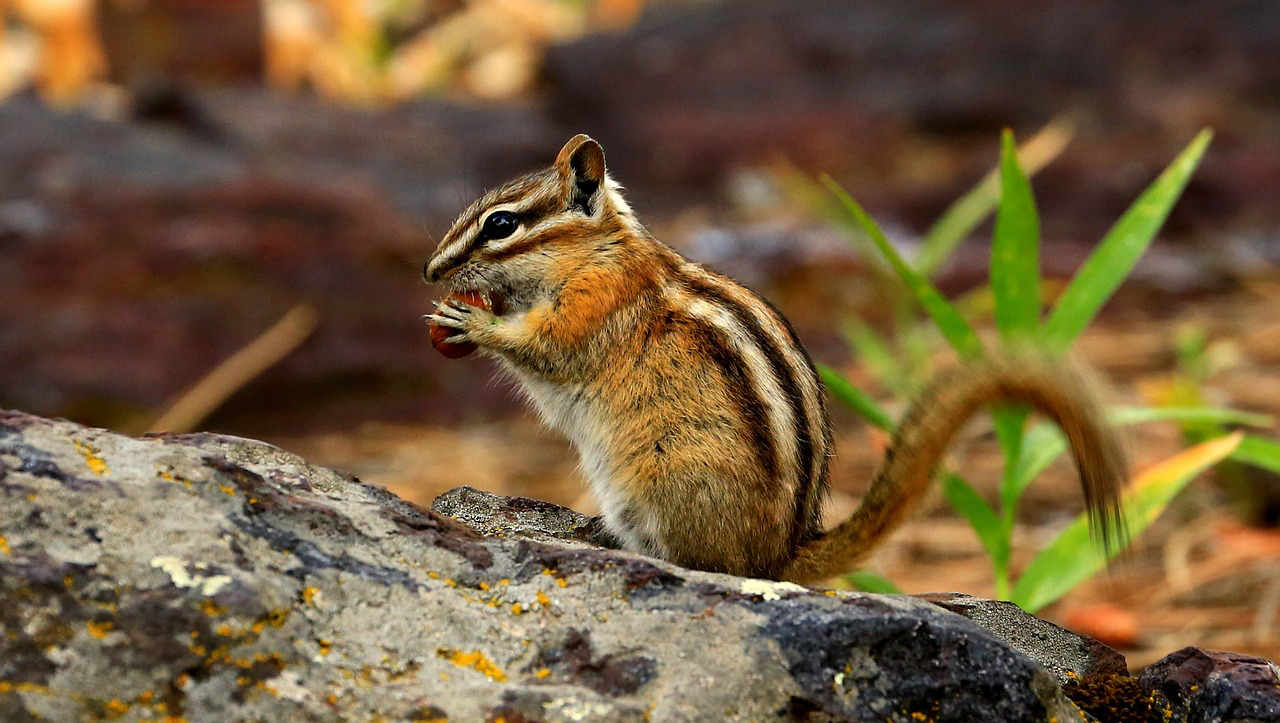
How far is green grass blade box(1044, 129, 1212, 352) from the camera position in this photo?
11.2ft

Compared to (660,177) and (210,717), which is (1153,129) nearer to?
(660,177)

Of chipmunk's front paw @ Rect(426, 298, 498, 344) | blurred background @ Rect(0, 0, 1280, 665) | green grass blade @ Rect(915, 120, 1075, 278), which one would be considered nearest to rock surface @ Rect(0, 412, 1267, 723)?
chipmunk's front paw @ Rect(426, 298, 498, 344)

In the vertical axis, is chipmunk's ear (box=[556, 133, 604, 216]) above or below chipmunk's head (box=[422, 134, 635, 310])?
above

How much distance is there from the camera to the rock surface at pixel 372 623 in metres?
1.73

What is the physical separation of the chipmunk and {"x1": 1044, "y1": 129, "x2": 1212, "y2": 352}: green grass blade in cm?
98

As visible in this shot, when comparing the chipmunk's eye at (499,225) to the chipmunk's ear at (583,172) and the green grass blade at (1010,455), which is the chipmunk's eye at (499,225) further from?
the green grass blade at (1010,455)

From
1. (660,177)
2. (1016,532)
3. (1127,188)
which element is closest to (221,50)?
(660,177)

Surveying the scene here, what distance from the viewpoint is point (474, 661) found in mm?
1891

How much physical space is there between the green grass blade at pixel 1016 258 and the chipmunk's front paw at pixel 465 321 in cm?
138

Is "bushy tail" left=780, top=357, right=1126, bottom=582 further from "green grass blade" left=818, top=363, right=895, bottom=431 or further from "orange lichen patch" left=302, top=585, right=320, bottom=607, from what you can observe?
"orange lichen patch" left=302, top=585, right=320, bottom=607

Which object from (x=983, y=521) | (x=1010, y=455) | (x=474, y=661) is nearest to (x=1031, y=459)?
(x=1010, y=455)

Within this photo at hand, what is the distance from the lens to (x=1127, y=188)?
7.72 meters

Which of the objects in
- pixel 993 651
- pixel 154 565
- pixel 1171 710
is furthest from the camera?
pixel 1171 710

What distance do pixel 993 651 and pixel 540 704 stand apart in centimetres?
68
